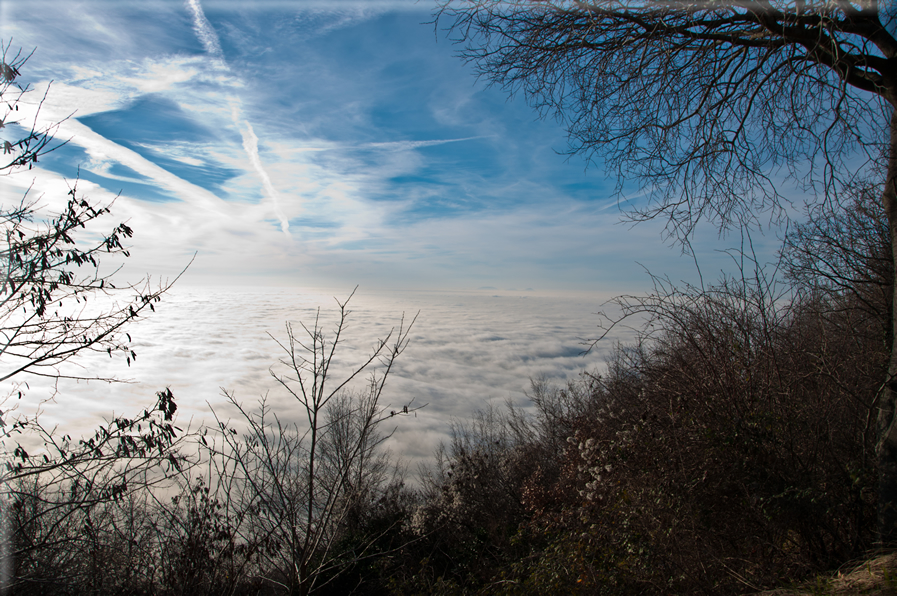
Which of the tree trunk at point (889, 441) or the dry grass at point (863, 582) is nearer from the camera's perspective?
the dry grass at point (863, 582)

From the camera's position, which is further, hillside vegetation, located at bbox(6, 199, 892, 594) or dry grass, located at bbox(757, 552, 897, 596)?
hillside vegetation, located at bbox(6, 199, 892, 594)

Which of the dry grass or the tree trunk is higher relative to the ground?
the tree trunk

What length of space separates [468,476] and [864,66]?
15295 mm

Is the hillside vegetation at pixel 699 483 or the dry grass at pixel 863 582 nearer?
the dry grass at pixel 863 582

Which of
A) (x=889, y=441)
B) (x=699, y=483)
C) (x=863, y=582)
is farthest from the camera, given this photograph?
(x=699, y=483)

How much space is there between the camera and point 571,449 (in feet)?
31.0

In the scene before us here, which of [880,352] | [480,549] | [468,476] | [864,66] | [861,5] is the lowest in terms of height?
[480,549]

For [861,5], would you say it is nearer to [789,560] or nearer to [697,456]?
[697,456]

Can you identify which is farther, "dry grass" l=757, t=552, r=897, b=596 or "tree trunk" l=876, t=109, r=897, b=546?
"tree trunk" l=876, t=109, r=897, b=546

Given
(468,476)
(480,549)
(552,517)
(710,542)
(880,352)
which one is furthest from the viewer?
(468,476)

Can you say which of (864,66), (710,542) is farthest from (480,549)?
(864,66)

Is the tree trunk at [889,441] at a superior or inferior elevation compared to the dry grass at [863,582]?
superior

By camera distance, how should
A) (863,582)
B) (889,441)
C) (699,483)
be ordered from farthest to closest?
(699,483)
(889,441)
(863,582)

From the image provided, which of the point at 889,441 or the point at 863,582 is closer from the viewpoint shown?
the point at 863,582
